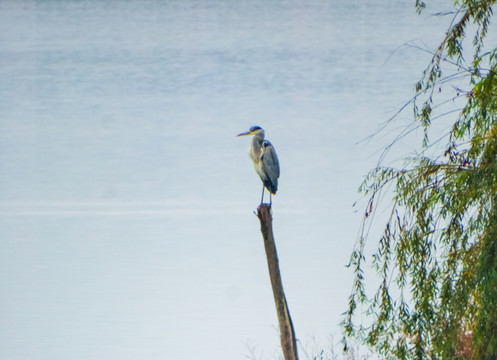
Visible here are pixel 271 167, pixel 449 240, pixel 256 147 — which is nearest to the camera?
pixel 449 240

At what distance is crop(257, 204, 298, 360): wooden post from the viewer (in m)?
5.14

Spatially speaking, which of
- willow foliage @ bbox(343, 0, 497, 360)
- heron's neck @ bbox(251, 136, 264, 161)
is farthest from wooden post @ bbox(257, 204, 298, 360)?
heron's neck @ bbox(251, 136, 264, 161)

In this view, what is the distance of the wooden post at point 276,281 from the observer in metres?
5.14

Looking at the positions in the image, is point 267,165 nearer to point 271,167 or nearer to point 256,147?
point 271,167

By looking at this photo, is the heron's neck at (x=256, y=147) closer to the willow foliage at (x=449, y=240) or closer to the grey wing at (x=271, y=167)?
the grey wing at (x=271, y=167)

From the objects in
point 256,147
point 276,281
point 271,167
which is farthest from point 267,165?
point 276,281

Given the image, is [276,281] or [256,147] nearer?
[276,281]

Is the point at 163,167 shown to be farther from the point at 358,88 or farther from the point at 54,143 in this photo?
the point at 358,88

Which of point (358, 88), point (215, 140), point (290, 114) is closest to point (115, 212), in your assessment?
point (215, 140)

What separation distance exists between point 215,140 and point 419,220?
50.2ft

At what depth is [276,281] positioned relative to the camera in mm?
5203

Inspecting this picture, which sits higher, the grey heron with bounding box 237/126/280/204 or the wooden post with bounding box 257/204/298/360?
the grey heron with bounding box 237/126/280/204

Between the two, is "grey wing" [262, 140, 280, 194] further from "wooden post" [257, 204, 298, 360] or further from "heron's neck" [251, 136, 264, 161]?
"wooden post" [257, 204, 298, 360]

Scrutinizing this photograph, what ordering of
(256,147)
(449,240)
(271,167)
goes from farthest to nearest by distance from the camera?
(256,147) → (271,167) → (449,240)
